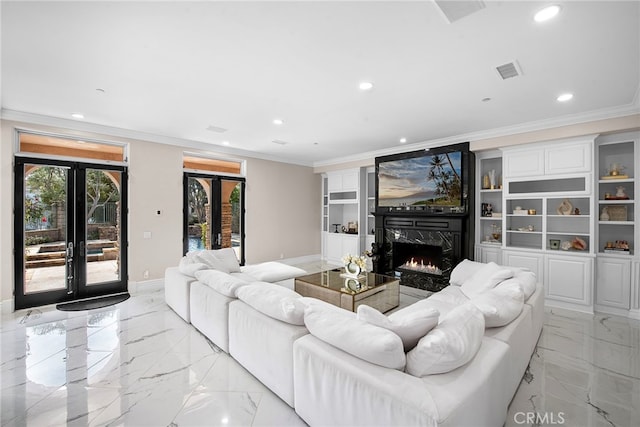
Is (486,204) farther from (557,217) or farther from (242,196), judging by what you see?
(242,196)

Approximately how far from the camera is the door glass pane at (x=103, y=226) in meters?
4.66

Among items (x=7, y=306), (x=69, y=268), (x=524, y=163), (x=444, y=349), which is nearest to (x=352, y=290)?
(x=444, y=349)

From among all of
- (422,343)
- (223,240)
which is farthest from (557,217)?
(223,240)

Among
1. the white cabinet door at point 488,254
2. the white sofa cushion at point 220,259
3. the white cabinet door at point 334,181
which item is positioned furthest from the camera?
the white cabinet door at point 334,181

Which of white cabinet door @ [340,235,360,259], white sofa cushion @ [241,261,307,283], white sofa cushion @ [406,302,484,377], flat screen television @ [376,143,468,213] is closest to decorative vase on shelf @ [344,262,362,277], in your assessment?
white sofa cushion @ [241,261,307,283]

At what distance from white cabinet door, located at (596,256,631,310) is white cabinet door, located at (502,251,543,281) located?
694mm

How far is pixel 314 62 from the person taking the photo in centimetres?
267

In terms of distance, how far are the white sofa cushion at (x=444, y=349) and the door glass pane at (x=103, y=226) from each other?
5212mm

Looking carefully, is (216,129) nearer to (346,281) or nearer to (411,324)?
(346,281)

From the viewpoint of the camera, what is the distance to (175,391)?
230cm

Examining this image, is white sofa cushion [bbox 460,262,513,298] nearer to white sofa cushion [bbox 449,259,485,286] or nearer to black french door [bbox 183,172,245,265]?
white sofa cushion [bbox 449,259,485,286]

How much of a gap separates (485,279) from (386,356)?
230 centimetres

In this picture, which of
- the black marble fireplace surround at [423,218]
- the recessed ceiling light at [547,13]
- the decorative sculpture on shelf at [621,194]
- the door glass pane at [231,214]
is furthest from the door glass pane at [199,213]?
the decorative sculpture on shelf at [621,194]

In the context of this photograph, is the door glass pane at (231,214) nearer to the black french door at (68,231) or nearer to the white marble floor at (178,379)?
the black french door at (68,231)
